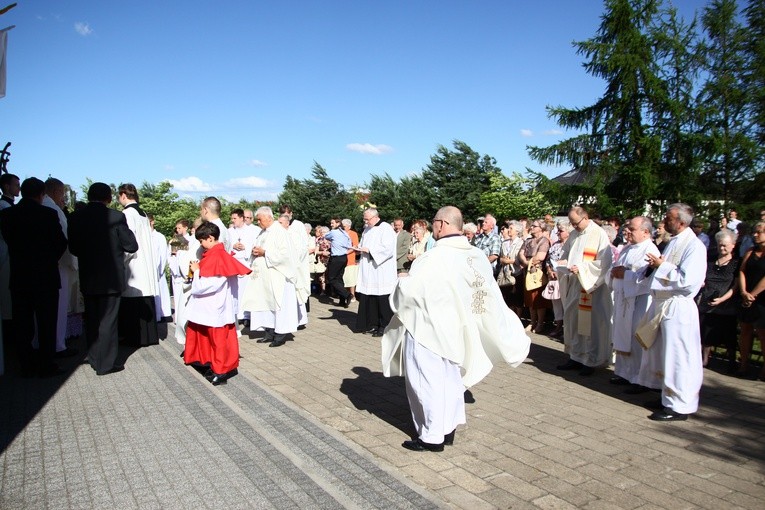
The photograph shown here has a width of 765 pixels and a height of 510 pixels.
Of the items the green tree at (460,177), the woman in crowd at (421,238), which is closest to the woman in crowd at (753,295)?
the woman in crowd at (421,238)

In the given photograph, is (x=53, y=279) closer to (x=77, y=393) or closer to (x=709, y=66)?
(x=77, y=393)

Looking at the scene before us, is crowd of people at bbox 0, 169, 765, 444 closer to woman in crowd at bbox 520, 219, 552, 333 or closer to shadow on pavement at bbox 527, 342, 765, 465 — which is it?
woman in crowd at bbox 520, 219, 552, 333

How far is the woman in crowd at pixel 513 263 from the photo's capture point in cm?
1099

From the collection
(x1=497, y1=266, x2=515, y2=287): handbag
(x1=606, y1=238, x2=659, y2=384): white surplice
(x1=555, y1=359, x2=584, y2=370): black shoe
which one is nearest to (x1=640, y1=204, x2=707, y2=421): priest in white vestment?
(x1=606, y1=238, x2=659, y2=384): white surplice

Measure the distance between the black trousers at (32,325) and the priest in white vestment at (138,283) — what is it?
63.6 inches

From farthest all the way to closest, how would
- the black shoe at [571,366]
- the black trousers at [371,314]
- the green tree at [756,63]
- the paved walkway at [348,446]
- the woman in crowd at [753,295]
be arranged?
the green tree at [756,63]
the black trousers at [371,314]
the black shoe at [571,366]
the woman in crowd at [753,295]
the paved walkway at [348,446]

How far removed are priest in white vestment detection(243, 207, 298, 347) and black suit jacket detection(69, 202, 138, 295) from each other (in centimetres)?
219

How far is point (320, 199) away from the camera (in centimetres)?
3656

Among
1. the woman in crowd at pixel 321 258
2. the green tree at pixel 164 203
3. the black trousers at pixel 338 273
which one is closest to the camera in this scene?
the black trousers at pixel 338 273

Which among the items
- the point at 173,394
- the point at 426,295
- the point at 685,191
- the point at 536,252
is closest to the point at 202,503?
the point at 426,295

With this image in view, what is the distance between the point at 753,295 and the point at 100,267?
8076 mm

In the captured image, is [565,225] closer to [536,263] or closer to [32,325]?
[536,263]

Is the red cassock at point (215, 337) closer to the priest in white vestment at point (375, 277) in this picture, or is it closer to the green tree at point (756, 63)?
the priest in white vestment at point (375, 277)

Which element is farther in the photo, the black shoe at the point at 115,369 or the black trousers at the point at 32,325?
the black shoe at the point at 115,369
